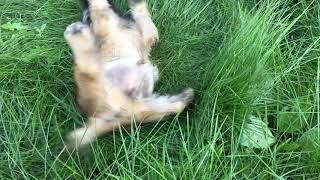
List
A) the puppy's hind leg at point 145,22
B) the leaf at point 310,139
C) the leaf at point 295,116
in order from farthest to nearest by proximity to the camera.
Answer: the puppy's hind leg at point 145,22, the leaf at point 295,116, the leaf at point 310,139

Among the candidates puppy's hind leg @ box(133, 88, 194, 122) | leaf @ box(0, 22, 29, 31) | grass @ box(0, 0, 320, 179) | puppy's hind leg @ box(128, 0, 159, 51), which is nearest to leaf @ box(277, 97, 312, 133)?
grass @ box(0, 0, 320, 179)

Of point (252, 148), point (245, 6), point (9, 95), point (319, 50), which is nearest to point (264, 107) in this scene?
point (252, 148)

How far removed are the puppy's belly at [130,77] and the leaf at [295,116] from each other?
0.51 metres

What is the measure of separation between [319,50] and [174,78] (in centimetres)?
59

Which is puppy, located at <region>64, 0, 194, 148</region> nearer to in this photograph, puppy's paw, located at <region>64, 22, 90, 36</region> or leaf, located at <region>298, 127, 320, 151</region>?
puppy's paw, located at <region>64, 22, 90, 36</region>

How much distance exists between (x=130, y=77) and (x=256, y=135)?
516mm

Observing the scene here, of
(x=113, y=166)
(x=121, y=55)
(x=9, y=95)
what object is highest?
(x=121, y=55)

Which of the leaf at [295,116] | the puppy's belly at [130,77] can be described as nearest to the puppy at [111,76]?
the puppy's belly at [130,77]

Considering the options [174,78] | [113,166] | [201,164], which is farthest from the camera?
[174,78]

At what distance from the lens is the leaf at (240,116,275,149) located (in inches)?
80.4

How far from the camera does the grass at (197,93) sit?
2.00 m

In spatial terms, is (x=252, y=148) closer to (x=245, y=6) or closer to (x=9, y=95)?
(x=245, y=6)

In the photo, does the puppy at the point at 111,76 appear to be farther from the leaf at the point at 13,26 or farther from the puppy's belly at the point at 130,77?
the leaf at the point at 13,26

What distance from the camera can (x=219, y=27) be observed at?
2480 millimetres
